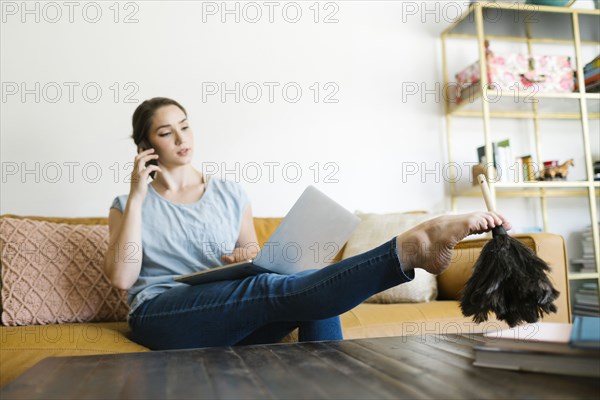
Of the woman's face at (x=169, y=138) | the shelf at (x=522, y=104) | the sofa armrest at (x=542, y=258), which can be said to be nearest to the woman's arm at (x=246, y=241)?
the woman's face at (x=169, y=138)

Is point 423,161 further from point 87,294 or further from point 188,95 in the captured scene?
point 87,294

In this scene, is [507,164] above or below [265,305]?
above

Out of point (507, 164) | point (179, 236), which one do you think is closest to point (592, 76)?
point (507, 164)

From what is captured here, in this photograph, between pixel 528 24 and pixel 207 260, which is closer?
pixel 207 260

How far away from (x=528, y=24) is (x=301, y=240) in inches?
85.7

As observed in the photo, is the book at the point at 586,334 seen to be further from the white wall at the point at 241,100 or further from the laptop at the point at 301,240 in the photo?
the white wall at the point at 241,100

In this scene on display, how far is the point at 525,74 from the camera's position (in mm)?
2719

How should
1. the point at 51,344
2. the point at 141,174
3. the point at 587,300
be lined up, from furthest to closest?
the point at 587,300, the point at 141,174, the point at 51,344

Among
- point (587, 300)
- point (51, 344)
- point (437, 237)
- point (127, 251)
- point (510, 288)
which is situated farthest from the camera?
point (587, 300)

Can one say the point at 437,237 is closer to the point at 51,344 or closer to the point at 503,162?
the point at 51,344

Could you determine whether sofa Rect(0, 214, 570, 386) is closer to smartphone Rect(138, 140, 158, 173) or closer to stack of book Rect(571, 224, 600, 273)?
smartphone Rect(138, 140, 158, 173)

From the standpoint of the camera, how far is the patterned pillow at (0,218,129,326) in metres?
1.68

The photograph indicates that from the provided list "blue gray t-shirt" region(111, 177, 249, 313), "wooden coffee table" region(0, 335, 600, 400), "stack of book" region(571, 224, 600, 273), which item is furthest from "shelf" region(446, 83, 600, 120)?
"wooden coffee table" region(0, 335, 600, 400)

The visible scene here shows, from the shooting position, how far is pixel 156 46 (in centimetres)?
254
